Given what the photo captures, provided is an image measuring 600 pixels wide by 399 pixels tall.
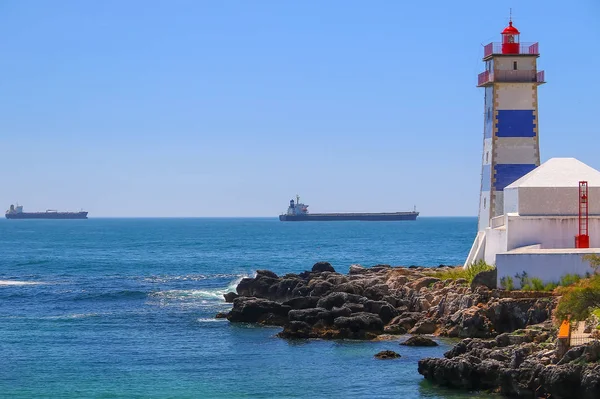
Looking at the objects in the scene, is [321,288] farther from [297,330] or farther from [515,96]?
[515,96]

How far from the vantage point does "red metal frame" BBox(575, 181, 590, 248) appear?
121 ft

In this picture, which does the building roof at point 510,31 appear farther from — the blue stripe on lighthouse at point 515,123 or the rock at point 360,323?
the rock at point 360,323

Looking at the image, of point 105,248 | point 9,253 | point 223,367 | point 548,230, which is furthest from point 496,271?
point 105,248

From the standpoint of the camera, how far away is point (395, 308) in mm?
40750

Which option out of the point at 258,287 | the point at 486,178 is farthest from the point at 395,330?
the point at 258,287

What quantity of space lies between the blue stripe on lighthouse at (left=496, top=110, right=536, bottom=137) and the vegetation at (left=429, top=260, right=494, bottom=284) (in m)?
5.96

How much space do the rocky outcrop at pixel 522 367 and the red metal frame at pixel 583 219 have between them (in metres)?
7.14

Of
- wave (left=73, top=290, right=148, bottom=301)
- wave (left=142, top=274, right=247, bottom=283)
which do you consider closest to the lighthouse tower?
wave (left=73, top=290, right=148, bottom=301)

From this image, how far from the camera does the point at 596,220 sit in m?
37.5

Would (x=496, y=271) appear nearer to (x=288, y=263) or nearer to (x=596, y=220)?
(x=596, y=220)

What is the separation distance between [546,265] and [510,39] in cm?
1338

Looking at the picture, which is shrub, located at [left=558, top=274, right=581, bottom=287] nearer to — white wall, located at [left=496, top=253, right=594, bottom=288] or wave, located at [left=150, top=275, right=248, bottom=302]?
white wall, located at [left=496, top=253, right=594, bottom=288]

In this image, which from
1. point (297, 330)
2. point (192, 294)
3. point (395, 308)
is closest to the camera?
point (297, 330)

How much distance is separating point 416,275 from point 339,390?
57.7ft
